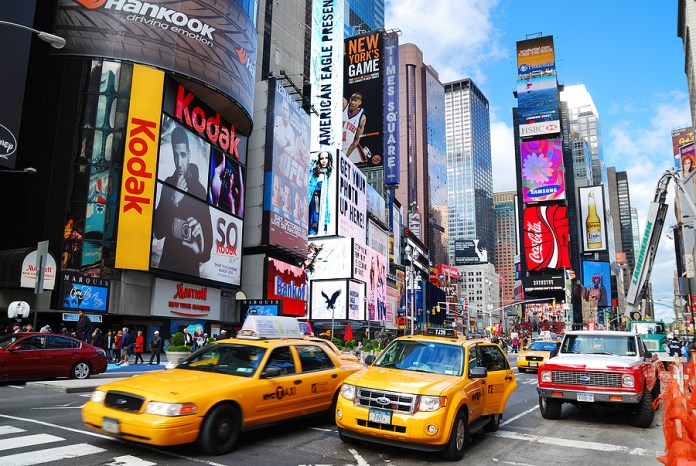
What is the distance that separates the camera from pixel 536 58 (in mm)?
113688

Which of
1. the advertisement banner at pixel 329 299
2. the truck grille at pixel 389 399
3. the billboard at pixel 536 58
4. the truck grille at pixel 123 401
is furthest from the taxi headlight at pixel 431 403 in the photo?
the billboard at pixel 536 58

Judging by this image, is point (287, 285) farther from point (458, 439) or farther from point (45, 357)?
point (458, 439)

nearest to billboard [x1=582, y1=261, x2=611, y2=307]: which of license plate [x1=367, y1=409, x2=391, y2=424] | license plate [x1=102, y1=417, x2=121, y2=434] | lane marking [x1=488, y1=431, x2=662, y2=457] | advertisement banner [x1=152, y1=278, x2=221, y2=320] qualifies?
advertisement banner [x1=152, y1=278, x2=221, y2=320]

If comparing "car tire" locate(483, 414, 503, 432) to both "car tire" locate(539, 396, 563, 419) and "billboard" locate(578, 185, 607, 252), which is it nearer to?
"car tire" locate(539, 396, 563, 419)

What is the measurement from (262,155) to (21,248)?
22186mm

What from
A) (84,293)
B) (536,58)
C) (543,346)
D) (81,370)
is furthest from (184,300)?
(536,58)

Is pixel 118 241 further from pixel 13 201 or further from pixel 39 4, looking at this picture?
pixel 39 4

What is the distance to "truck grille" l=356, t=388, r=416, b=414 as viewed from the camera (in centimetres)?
700

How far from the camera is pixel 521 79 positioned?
114375mm

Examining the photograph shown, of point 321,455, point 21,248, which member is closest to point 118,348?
point 21,248

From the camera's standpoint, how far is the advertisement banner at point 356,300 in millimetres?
73562

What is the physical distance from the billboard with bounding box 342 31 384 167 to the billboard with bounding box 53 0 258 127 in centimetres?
5518

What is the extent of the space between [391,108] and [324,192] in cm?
2992

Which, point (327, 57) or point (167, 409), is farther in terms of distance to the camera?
point (327, 57)
